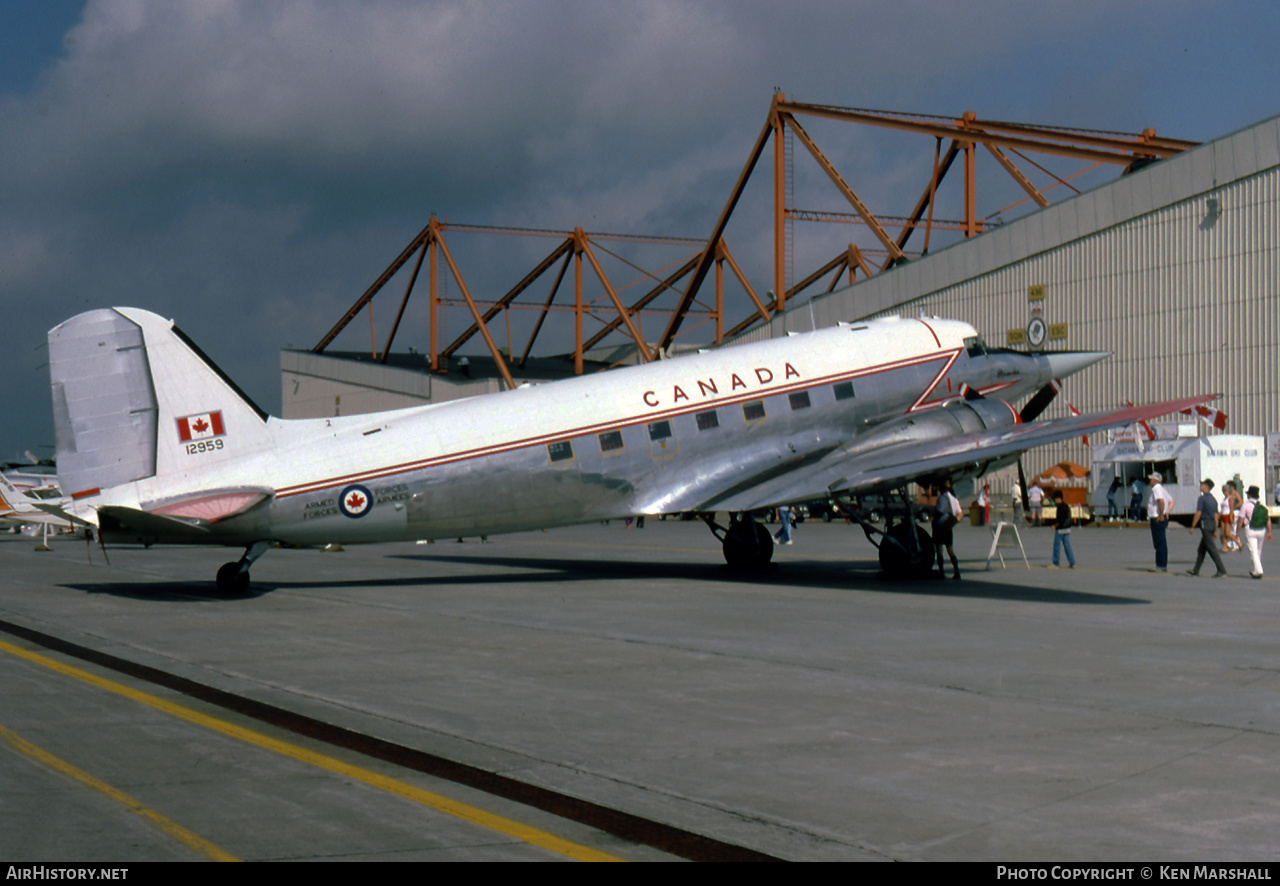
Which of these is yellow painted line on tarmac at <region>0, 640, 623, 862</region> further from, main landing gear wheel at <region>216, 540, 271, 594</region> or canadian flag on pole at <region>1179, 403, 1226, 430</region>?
canadian flag on pole at <region>1179, 403, 1226, 430</region>

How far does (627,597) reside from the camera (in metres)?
Result: 21.2

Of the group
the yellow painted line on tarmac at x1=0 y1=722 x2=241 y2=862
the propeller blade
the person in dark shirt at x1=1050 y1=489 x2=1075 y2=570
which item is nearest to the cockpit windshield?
the propeller blade

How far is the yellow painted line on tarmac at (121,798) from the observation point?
6652 millimetres

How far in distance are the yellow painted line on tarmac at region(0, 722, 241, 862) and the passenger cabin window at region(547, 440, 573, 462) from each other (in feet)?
43.9

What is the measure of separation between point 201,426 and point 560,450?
6740 mm

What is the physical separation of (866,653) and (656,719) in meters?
4.58

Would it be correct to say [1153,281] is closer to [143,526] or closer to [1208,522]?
[1208,522]

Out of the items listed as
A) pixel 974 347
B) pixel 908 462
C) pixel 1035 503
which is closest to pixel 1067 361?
pixel 974 347

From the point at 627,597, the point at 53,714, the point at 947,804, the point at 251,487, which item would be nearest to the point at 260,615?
the point at 251,487

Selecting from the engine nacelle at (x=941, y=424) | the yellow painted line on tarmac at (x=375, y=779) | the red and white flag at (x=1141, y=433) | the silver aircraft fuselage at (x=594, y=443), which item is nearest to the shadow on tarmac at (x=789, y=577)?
the silver aircraft fuselage at (x=594, y=443)

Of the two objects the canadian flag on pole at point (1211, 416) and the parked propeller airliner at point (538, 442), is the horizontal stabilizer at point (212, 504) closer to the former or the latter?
the parked propeller airliner at point (538, 442)

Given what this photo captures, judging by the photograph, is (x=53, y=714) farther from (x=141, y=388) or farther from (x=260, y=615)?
(x=141, y=388)

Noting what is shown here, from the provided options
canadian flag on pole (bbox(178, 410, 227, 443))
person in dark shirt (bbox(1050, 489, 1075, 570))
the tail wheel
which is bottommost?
the tail wheel

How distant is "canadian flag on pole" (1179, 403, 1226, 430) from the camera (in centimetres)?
4706
